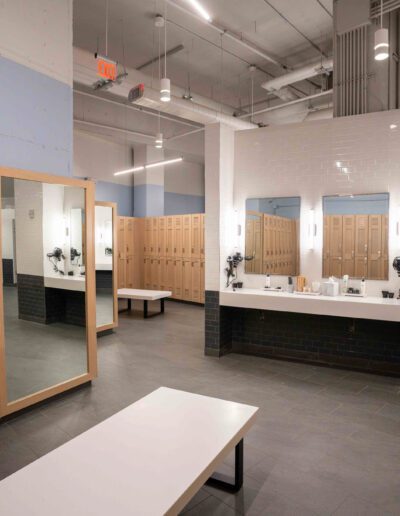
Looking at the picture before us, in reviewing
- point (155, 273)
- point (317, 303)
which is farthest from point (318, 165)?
point (155, 273)

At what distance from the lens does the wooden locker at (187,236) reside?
955 centimetres

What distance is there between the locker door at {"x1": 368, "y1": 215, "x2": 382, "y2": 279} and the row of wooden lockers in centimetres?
491

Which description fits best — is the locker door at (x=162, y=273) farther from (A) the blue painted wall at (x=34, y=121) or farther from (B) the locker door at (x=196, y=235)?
(A) the blue painted wall at (x=34, y=121)

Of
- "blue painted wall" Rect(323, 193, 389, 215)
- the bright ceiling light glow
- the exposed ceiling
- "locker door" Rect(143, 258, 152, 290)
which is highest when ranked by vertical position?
the exposed ceiling

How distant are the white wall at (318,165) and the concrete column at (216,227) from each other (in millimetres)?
251


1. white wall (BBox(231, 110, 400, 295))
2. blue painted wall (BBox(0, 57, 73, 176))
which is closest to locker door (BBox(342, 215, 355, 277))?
white wall (BBox(231, 110, 400, 295))

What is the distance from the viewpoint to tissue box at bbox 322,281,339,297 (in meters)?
4.84

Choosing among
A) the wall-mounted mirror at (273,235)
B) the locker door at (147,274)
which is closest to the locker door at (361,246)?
the wall-mounted mirror at (273,235)

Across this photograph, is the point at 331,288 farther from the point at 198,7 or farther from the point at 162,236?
the point at 162,236

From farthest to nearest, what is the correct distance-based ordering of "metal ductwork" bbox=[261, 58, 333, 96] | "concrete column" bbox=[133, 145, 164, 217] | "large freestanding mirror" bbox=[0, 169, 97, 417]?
1. "concrete column" bbox=[133, 145, 164, 217]
2. "metal ductwork" bbox=[261, 58, 333, 96]
3. "large freestanding mirror" bbox=[0, 169, 97, 417]

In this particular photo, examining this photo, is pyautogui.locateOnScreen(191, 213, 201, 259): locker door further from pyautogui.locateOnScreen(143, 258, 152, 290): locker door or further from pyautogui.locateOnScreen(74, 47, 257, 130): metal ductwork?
pyautogui.locateOnScreen(74, 47, 257, 130): metal ductwork

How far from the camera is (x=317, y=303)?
461cm

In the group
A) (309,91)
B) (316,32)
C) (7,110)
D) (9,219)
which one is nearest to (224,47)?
(316,32)

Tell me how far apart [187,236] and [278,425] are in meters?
6.60
